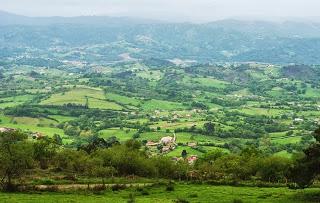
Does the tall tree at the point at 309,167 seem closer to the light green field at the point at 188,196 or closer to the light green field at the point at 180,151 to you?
the light green field at the point at 188,196

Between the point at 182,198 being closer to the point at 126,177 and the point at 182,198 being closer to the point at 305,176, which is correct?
the point at 305,176

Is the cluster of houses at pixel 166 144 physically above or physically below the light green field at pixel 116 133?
above

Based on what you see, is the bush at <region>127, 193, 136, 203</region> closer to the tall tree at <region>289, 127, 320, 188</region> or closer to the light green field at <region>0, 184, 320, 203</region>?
the light green field at <region>0, 184, 320, 203</region>

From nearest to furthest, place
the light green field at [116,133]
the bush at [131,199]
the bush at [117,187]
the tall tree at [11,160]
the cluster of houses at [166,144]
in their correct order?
the bush at [131,199] < the tall tree at [11,160] < the bush at [117,187] < the cluster of houses at [166,144] < the light green field at [116,133]

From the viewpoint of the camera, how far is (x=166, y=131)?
183 metres

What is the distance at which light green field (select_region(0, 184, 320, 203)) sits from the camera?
59.7 metres

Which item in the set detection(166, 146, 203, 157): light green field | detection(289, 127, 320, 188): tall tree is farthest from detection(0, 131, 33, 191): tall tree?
detection(166, 146, 203, 157): light green field

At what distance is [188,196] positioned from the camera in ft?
212

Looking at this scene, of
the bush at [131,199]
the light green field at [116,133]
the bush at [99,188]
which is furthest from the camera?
the light green field at [116,133]

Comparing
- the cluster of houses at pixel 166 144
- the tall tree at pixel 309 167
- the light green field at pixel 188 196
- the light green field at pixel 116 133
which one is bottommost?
the light green field at pixel 116 133

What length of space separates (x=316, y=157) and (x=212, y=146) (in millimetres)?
98862

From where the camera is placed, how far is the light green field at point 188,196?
59656 millimetres

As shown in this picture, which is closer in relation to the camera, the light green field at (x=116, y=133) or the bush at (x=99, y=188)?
the bush at (x=99, y=188)

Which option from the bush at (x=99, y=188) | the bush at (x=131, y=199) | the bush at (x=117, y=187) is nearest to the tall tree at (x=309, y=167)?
the bush at (x=131, y=199)
